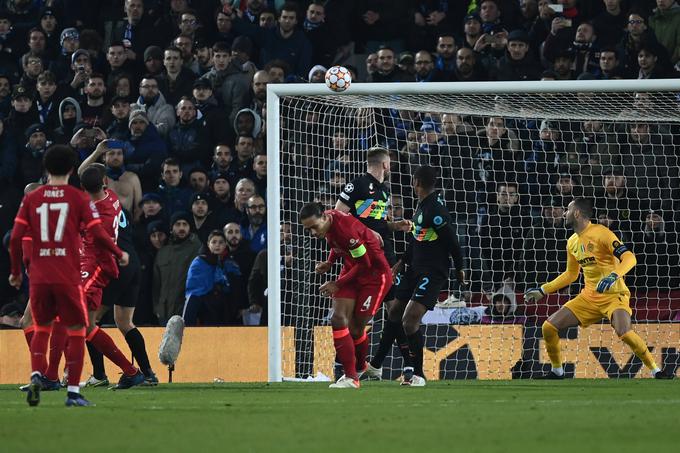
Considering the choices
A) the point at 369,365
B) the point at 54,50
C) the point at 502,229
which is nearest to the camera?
the point at 369,365

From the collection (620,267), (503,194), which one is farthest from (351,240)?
(503,194)

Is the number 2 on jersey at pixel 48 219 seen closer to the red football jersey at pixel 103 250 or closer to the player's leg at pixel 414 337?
the red football jersey at pixel 103 250

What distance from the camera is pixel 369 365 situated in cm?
1273

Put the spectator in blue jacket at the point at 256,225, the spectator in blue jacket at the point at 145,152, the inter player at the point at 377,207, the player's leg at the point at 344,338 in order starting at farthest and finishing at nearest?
the spectator in blue jacket at the point at 145,152 → the spectator in blue jacket at the point at 256,225 → the inter player at the point at 377,207 → the player's leg at the point at 344,338

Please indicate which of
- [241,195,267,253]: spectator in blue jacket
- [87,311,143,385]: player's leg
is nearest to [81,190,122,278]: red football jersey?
[87,311,143,385]: player's leg

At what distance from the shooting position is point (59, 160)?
859 cm

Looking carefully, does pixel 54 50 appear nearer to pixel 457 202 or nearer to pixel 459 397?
pixel 457 202

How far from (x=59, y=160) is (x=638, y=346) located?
20.8 ft

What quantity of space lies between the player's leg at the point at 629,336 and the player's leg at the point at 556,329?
1.31 ft

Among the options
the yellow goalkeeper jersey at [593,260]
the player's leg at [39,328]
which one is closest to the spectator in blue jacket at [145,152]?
the yellow goalkeeper jersey at [593,260]

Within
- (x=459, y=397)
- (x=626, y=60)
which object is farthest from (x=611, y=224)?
(x=459, y=397)

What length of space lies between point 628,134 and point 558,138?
809 millimetres

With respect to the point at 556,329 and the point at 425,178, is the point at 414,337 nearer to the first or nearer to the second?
the point at 425,178

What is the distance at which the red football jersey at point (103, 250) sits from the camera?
1103cm
